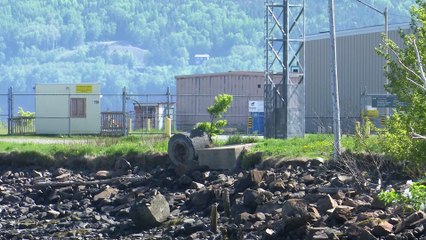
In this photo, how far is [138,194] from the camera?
3291 cm

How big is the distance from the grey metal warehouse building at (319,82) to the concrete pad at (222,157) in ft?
72.2

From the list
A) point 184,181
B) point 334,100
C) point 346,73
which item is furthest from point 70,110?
point 334,100

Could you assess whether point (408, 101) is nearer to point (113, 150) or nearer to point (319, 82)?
point (113, 150)

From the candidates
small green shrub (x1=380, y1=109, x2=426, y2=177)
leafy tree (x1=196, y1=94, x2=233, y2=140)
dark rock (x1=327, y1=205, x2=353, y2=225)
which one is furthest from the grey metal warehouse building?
small green shrub (x1=380, y1=109, x2=426, y2=177)

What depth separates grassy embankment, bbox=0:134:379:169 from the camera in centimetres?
3422

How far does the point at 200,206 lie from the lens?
97.6 feet

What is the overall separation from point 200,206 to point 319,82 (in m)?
37.2

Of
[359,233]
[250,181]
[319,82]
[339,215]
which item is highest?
[319,82]

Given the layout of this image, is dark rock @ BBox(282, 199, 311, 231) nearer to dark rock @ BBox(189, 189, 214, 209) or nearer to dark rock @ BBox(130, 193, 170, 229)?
dark rock @ BBox(130, 193, 170, 229)

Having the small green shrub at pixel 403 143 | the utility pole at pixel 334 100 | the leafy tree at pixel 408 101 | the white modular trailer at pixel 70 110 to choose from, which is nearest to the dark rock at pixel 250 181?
the utility pole at pixel 334 100

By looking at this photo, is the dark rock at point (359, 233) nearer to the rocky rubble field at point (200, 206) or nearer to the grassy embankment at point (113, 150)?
the rocky rubble field at point (200, 206)

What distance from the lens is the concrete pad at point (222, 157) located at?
34.4 meters

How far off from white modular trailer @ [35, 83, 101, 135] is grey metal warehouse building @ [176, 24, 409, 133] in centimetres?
528

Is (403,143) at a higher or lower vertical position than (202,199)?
higher
